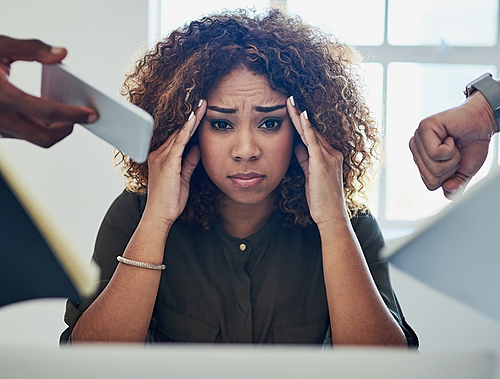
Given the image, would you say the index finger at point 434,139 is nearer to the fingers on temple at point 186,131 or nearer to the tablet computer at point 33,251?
the fingers on temple at point 186,131

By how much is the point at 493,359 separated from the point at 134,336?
64 cm

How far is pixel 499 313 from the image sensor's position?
0.87 meters

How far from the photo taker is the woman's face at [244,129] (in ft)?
2.85

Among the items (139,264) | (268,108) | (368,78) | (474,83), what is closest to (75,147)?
(139,264)

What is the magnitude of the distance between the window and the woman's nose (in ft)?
0.96

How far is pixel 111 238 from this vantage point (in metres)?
0.94

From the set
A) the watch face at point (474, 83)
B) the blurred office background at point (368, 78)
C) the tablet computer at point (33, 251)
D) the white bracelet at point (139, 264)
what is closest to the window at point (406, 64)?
the blurred office background at point (368, 78)

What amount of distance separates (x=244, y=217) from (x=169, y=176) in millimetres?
196

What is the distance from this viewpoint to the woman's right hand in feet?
2.88

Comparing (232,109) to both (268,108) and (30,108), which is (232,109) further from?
(30,108)

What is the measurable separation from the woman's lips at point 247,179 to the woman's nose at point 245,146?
0.14 feet

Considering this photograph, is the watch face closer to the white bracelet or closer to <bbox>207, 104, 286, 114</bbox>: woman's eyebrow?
<bbox>207, 104, 286, 114</bbox>: woman's eyebrow

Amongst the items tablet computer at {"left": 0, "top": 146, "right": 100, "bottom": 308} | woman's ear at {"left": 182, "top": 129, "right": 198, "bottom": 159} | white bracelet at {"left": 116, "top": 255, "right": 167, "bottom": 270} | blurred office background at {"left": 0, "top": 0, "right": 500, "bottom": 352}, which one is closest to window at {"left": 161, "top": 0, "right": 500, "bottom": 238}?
blurred office background at {"left": 0, "top": 0, "right": 500, "bottom": 352}

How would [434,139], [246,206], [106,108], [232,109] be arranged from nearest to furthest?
1. [106,108]
2. [434,139]
3. [232,109]
4. [246,206]
